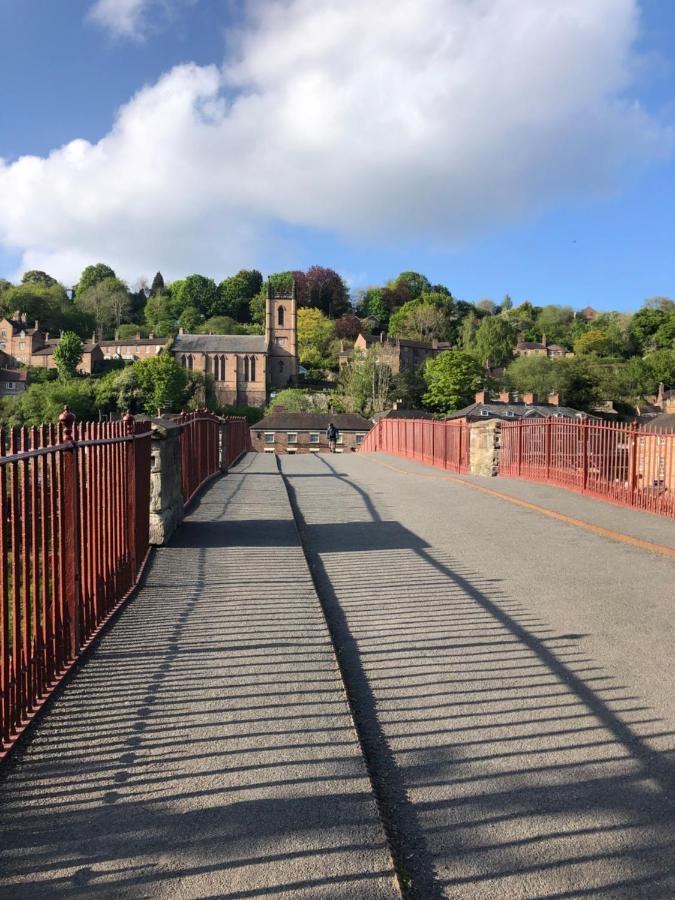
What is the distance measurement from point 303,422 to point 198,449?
222 feet

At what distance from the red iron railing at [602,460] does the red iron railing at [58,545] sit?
8838 mm

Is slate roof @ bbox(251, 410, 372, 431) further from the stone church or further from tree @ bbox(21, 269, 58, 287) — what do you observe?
tree @ bbox(21, 269, 58, 287)

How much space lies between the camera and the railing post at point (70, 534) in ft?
15.5

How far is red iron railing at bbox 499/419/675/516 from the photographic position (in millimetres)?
12466

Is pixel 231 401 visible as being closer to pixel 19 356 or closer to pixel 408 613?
pixel 19 356

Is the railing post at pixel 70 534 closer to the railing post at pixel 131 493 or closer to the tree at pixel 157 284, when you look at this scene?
the railing post at pixel 131 493

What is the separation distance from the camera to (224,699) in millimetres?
4051

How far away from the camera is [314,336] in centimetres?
14300

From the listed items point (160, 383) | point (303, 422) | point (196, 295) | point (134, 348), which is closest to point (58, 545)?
point (303, 422)

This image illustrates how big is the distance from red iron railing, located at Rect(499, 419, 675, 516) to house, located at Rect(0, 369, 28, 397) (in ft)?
359

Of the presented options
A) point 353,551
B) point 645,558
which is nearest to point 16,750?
point 353,551

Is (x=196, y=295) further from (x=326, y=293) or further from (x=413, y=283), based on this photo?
(x=413, y=283)

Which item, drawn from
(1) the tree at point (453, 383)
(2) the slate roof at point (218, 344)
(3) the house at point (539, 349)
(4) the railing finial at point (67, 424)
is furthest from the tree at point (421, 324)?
(4) the railing finial at point (67, 424)

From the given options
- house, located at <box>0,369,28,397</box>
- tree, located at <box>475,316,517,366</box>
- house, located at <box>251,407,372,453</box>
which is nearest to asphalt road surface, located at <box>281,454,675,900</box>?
house, located at <box>251,407,372,453</box>
